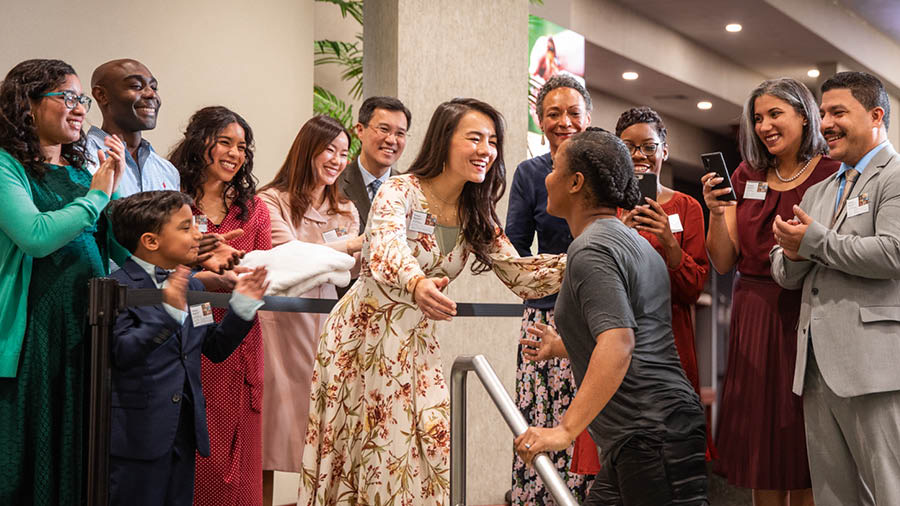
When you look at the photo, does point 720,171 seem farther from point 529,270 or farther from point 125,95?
point 125,95

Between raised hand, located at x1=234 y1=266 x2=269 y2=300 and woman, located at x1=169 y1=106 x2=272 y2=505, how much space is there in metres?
0.36

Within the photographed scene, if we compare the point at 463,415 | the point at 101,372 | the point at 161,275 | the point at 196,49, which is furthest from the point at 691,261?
the point at 196,49

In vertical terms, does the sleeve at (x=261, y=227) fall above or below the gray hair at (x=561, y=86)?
below

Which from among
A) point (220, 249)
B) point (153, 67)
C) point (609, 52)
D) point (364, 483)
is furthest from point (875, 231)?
point (609, 52)

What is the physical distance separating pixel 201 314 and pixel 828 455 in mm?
2063

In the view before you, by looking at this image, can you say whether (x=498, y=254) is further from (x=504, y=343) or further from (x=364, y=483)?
(x=504, y=343)

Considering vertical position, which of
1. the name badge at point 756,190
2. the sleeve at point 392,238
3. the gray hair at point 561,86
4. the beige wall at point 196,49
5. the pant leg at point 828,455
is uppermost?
the beige wall at point 196,49

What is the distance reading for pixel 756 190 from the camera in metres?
3.32

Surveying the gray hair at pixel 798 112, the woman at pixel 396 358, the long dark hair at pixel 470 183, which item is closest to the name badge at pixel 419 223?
the woman at pixel 396 358

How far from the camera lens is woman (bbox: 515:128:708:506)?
2.08 m

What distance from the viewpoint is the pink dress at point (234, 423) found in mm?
3209

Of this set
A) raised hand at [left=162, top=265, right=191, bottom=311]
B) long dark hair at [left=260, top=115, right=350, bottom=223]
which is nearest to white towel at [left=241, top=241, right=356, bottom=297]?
raised hand at [left=162, top=265, right=191, bottom=311]

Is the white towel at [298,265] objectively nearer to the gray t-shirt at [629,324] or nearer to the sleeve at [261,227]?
the sleeve at [261,227]

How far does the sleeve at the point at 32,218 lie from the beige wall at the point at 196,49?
2443mm
